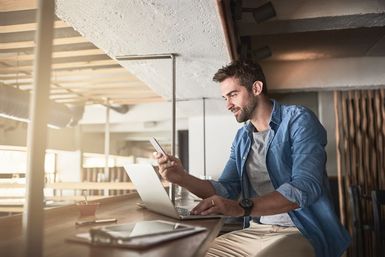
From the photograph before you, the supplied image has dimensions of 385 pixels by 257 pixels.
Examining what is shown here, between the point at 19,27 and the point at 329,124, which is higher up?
the point at 19,27

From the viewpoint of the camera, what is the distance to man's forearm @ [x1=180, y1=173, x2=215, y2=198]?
1.90 m

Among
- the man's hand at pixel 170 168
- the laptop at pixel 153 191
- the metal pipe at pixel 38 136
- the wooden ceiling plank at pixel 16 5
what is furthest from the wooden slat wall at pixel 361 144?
the metal pipe at pixel 38 136

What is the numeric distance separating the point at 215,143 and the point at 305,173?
3297mm

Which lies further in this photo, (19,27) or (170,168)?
(19,27)

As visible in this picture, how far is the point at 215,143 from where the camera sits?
4953 millimetres

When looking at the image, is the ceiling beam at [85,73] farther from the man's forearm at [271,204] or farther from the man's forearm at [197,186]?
the man's forearm at [271,204]

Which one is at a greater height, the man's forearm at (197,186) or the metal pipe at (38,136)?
the metal pipe at (38,136)

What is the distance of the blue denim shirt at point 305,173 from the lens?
164 centimetres

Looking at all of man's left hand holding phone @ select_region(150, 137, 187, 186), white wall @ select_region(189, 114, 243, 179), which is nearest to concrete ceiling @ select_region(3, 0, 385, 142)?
white wall @ select_region(189, 114, 243, 179)

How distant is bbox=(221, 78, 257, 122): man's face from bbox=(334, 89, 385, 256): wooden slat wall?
3305 mm

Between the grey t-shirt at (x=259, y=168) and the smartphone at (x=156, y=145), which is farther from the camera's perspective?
the grey t-shirt at (x=259, y=168)

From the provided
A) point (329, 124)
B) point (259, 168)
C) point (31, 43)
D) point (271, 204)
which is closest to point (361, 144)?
point (329, 124)

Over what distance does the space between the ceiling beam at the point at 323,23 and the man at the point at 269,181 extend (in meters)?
0.98

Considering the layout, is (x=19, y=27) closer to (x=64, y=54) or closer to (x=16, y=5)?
(x=16, y=5)
